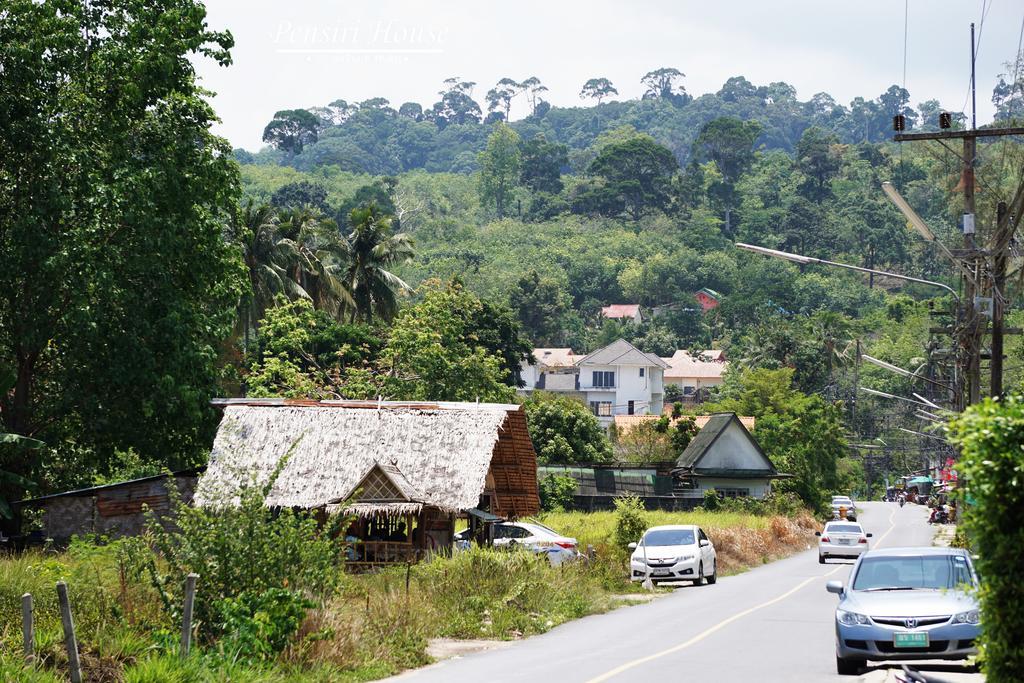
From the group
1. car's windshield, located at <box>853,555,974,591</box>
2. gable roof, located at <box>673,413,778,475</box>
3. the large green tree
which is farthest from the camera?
gable roof, located at <box>673,413,778,475</box>

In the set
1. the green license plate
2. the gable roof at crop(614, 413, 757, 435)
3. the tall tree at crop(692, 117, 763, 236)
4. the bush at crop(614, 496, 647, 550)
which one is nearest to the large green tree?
the bush at crop(614, 496, 647, 550)

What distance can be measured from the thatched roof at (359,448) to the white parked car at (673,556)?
457cm

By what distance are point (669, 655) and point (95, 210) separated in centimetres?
1979

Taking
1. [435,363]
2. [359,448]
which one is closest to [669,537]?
[359,448]

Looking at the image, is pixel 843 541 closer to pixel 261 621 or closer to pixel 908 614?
pixel 908 614

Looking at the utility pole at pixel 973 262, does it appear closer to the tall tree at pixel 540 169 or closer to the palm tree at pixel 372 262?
the palm tree at pixel 372 262

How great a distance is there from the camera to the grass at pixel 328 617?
14.1 meters

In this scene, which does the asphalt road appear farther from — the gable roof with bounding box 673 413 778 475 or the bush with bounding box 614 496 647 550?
the gable roof with bounding box 673 413 778 475

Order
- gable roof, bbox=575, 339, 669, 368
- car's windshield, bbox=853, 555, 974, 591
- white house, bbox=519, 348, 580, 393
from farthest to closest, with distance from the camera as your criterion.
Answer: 1. white house, bbox=519, 348, 580, 393
2. gable roof, bbox=575, 339, 669, 368
3. car's windshield, bbox=853, 555, 974, 591

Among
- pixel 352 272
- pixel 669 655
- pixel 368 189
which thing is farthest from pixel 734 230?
pixel 669 655

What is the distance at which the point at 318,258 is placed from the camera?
73.6 meters

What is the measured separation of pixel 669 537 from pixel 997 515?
24.4m

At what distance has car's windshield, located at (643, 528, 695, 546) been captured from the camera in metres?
33.8

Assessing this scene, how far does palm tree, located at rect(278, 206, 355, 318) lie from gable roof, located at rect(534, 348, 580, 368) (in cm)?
4695
